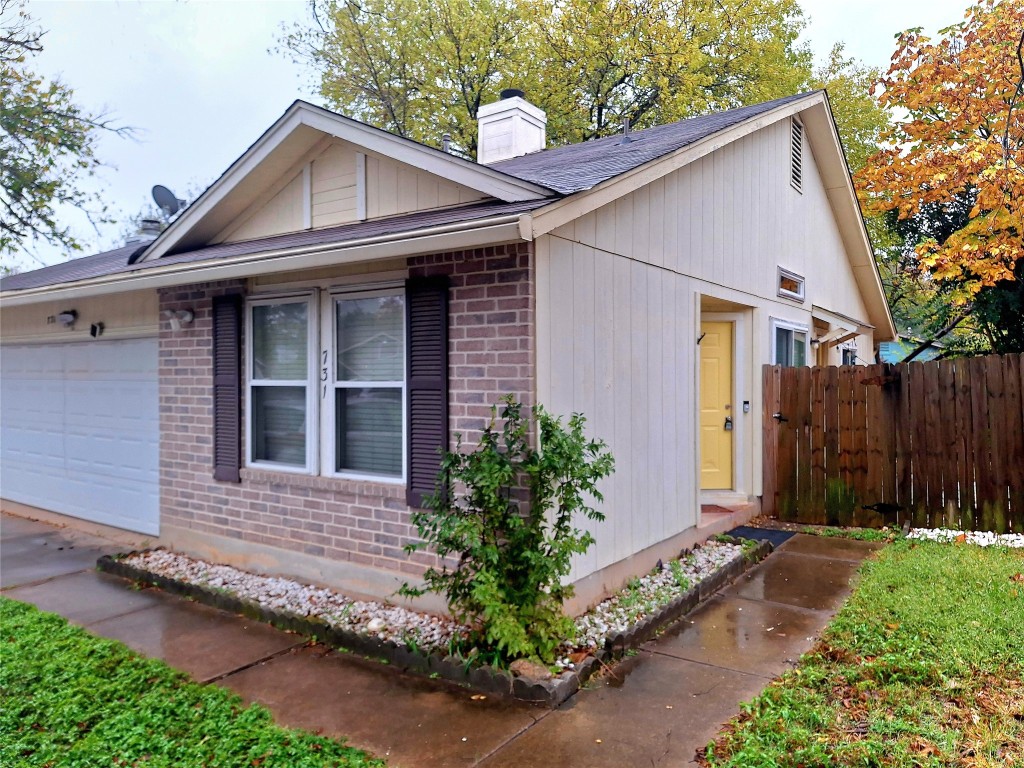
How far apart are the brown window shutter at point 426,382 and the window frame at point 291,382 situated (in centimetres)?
103

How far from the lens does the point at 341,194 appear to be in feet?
18.7

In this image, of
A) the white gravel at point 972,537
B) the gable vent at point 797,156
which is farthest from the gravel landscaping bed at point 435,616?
the gable vent at point 797,156

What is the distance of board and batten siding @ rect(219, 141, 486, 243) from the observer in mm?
5176

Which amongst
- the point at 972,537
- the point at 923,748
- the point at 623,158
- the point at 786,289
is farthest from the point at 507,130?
the point at 923,748

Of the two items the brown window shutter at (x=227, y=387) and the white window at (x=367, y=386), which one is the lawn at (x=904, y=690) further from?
the brown window shutter at (x=227, y=387)

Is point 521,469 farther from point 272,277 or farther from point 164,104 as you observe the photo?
point 164,104

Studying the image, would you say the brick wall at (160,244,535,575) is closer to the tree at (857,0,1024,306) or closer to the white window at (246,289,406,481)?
the white window at (246,289,406,481)

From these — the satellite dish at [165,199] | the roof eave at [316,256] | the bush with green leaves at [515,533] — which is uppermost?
the satellite dish at [165,199]

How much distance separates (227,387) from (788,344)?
6311mm

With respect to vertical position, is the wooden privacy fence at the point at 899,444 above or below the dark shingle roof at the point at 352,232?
below

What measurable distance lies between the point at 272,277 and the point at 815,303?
23.7ft

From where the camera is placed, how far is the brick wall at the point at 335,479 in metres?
4.32

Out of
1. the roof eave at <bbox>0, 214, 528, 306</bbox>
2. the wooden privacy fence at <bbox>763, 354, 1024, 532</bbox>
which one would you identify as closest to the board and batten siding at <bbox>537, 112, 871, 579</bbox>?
the wooden privacy fence at <bbox>763, 354, 1024, 532</bbox>

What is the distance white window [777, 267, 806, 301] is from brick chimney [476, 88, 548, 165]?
3605mm
